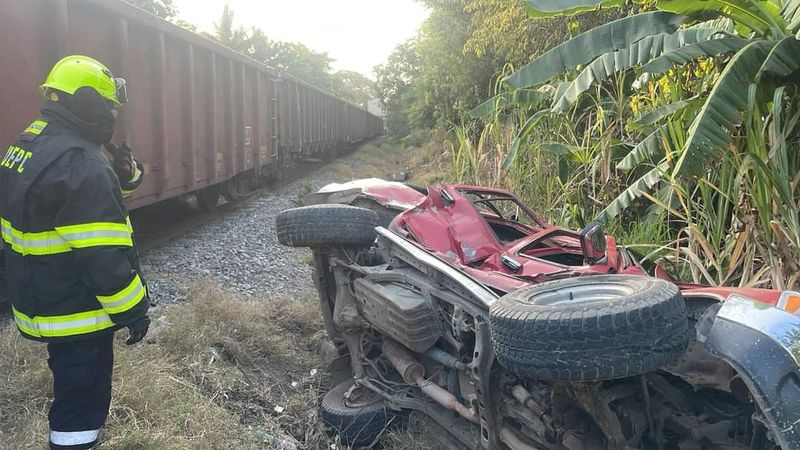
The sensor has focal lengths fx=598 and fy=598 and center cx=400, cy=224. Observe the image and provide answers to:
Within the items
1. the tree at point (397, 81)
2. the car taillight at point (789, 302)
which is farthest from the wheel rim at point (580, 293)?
the tree at point (397, 81)

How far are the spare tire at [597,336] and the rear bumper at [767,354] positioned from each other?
0.43 ft

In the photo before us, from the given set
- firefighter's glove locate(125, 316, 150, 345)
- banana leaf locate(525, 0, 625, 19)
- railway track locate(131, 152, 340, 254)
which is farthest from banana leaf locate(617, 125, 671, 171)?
railway track locate(131, 152, 340, 254)

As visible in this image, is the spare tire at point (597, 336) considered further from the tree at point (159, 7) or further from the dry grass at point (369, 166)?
the tree at point (159, 7)

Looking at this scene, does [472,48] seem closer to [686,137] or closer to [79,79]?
[686,137]

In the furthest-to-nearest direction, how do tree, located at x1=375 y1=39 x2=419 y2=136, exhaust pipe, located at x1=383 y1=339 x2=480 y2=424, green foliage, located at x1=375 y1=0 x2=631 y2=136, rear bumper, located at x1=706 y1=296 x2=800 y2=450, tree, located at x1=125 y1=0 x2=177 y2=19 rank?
1. tree, located at x1=375 y1=39 x2=419 y2=136
2. tree, located at x1=125 y1=0 x2=177 y2=19
3. green foliage, located at x1=375 y1=0 x2=631 y2=136
4. exhaust pipe, located at x1=383 y1=339 x2=480 y2=424
5. rear bumper, located at x1=706 y1=296 x2=800 y2=450

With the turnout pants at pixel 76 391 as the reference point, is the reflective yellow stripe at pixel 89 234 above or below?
above

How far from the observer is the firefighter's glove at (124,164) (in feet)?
9.78

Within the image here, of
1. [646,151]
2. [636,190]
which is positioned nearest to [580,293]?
[636,190]

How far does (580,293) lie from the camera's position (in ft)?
7.68

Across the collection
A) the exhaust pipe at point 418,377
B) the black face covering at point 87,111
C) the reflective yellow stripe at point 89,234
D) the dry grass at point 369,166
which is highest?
the black face covering at point 87,111

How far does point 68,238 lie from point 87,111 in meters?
0.53

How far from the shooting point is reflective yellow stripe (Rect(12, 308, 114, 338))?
7.75 feet

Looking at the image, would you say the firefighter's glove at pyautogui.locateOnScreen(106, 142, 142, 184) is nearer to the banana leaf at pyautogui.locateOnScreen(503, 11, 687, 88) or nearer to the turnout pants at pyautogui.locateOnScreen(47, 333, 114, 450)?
the turnout pants at pyautogui.locateOnScreen(47, 333, 114, 450)

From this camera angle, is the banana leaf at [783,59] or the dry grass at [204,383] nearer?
the dry grass at [204,383]
